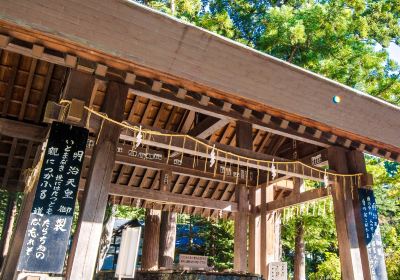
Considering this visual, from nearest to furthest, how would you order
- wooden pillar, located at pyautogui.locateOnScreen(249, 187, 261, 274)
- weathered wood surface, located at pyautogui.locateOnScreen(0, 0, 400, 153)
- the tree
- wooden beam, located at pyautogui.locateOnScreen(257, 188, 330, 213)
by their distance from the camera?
weathered wood surface, located at pyautogui.locateOnScreen(0, 0, 400, 153) < wooden beam, located at pyautogui.locateOnScreen(257, 188, 330, 213) < wooden pillar, located at pyautogui.locateOnScreen(249, 187, 261, 274) < the tree

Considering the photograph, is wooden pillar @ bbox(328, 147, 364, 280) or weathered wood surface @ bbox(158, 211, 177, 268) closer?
wooden pillar @ bbox(328, 147, 364, 280)

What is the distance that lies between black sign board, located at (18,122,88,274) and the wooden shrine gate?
187 mm

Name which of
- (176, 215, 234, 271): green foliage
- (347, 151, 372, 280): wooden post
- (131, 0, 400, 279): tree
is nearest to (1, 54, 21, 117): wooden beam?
(347, 151, 372, 280): wooden post

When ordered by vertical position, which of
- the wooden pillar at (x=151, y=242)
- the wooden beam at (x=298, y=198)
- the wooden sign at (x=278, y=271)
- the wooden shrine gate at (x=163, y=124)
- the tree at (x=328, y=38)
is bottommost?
the wooden sign at (x=278, y=271)

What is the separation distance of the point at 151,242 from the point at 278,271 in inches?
213

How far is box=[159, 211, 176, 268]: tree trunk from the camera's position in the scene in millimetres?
13753

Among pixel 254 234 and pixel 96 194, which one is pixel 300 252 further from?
pixel 96 194

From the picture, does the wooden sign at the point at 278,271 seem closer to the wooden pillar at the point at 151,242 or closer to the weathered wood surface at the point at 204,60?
the weathered wood surface at the point at 204,60

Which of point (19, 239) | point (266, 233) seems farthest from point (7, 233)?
point (266, 233)

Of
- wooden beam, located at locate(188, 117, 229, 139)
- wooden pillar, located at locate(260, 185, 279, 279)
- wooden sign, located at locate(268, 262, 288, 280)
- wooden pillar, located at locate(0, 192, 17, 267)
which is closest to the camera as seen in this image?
wooden beam, located at locate(188, 117, 229, 139)

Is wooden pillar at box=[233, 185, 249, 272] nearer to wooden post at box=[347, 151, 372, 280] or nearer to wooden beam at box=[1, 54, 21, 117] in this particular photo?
wooden post at box=[347, 151, 372, 280]

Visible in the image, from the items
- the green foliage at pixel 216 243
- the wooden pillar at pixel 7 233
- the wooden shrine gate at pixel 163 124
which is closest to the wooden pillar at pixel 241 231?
the wooden shrine gate at pixel 163 124

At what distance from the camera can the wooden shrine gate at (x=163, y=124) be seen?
469cm

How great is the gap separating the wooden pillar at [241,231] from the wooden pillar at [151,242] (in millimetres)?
4055
